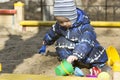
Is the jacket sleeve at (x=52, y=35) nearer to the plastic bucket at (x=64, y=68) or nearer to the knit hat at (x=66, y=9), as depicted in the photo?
the knit hat at (x=66, y=9)

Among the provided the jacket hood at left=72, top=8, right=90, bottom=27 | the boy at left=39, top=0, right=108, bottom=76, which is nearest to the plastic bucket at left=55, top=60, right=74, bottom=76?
the boy at left=39, top=0, right=108, bottom=76

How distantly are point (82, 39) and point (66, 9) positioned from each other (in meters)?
0.32

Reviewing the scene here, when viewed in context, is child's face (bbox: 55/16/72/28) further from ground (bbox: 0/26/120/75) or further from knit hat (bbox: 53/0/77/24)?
ground (bbox: 0/26/120/75)

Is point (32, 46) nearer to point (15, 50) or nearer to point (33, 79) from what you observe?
point (15, 50)

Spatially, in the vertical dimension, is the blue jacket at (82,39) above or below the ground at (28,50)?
above

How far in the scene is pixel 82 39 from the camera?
3.25 metres

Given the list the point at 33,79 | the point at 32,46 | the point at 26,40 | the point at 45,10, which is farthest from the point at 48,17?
the point at 33,79

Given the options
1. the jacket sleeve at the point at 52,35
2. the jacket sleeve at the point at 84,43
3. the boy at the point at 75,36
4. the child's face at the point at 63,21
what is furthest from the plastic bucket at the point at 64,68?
the jacket sleeve at the point at 52,35

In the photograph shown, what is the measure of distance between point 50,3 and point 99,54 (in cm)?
433

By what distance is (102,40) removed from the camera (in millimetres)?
5539

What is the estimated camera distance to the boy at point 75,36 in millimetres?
3209

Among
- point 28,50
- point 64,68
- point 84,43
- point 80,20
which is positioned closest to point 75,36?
point 80,20

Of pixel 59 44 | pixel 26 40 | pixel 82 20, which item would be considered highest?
pixel 82 20

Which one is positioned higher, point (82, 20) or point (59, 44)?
point (82, 20)
